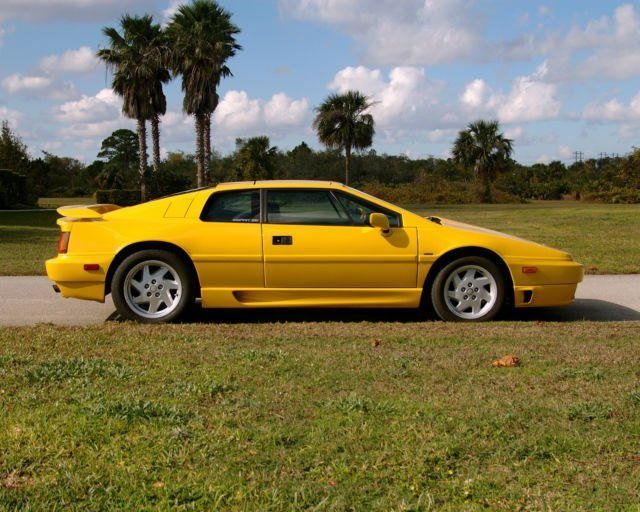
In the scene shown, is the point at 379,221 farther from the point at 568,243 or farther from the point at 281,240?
the point at 568,243

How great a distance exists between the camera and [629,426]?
378cm

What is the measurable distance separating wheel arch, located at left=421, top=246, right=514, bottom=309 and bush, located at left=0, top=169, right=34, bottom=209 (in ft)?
97.2

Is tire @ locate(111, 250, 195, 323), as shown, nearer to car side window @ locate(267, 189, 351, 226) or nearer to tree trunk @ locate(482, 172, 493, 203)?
car side window @ locate(267, 189, 351, 226)

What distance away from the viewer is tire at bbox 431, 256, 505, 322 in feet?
22.3

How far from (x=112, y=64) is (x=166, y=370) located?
35343 mm

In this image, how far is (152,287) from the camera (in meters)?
6.77

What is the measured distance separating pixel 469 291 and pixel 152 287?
9.50 ft

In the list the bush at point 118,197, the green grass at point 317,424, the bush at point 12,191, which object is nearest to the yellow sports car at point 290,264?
the green grass at point 317,424

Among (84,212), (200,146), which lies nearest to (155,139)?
(200,146)

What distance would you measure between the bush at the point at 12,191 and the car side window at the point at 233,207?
2850 centimetres

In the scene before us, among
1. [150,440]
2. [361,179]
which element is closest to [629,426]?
[150,440]

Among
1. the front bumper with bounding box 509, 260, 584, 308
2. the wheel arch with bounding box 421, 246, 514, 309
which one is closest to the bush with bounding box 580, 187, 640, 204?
the front bumper with bounding box 509, 260, 584, 308

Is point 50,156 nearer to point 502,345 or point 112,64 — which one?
point 112,64

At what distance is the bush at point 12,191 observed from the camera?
3278cm
